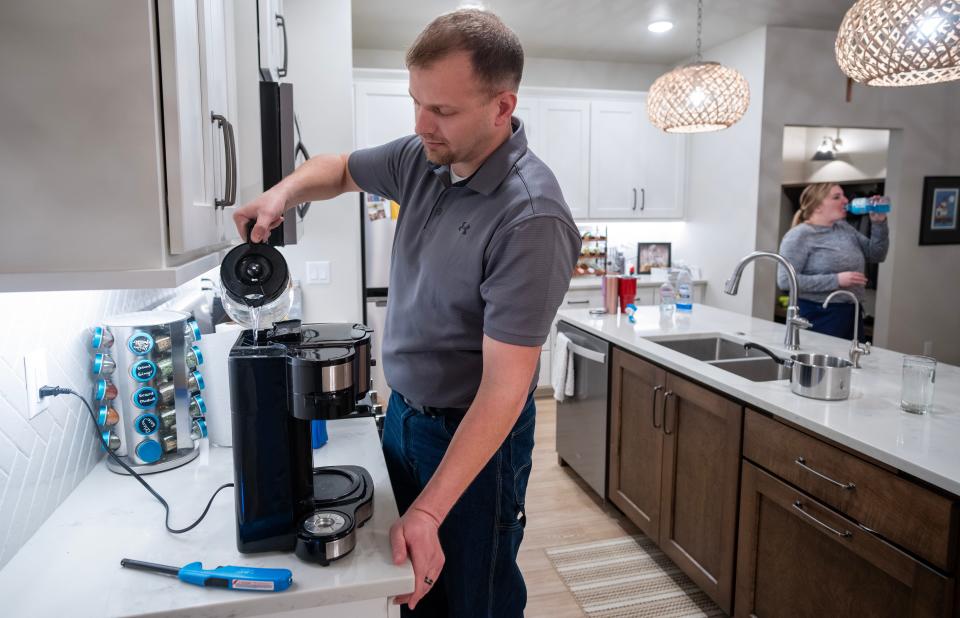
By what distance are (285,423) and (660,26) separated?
13.9 ft

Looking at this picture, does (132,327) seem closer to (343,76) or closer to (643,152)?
(343,76)

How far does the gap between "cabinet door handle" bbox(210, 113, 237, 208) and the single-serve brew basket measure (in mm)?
416

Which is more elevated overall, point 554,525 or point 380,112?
point 380,112

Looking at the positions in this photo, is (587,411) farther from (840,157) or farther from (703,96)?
(840,157)

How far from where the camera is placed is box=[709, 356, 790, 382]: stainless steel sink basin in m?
2.54

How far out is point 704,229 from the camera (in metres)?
5.14

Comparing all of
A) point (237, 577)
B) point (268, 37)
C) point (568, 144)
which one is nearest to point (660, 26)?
point (568, 144)

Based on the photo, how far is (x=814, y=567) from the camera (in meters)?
1.76

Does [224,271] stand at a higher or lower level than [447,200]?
lower

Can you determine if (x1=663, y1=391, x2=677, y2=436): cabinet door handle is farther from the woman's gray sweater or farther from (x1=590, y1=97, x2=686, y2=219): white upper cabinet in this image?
(x1=590, y1=97, x2=686, y2=219): white upper cabinet

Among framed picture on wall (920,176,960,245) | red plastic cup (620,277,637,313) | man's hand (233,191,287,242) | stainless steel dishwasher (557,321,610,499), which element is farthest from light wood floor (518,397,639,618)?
framed picture on wall (920,176,960,245)

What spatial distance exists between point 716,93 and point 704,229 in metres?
1.91

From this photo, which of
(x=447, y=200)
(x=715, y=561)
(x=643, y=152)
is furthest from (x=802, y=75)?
(x=447, y=200)

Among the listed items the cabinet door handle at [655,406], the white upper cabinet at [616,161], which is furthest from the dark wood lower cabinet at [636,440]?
the white upper cabinet at [616,161]
